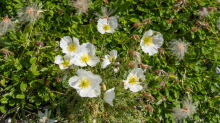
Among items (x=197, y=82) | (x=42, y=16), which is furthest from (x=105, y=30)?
(x=197, y=82)

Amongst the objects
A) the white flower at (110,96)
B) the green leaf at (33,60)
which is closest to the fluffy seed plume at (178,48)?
the white flower at (110,96)

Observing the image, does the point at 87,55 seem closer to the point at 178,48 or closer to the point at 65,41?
the point at 65,41

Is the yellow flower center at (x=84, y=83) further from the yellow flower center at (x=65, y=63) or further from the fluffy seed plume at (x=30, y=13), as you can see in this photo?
the fluffy seed plume at (x=30, y=13)

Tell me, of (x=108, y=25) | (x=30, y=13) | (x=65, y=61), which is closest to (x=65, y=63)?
(x=65, y=61)

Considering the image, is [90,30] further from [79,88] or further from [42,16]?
[79,88]

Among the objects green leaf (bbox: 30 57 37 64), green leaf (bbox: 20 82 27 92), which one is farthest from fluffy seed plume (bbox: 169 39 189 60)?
green leaf (bbox: 20 82 27 92)

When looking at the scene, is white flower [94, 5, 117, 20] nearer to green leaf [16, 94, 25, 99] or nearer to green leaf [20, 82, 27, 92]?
green leaf [20, 82, 27, 92]

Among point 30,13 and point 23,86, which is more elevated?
point 30,13
